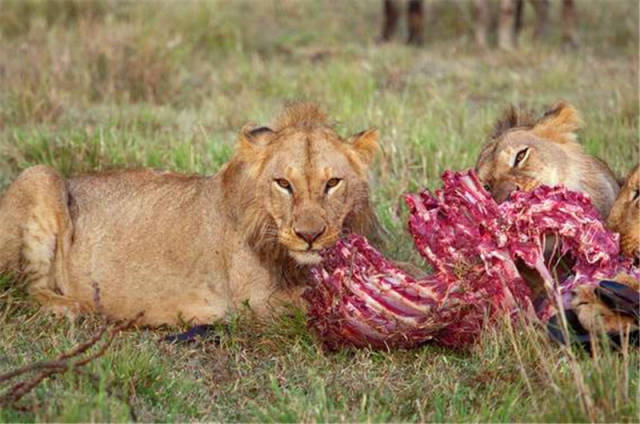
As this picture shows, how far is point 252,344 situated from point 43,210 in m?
1.19

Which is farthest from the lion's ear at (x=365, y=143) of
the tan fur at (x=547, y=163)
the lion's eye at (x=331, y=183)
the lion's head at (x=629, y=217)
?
the lion's head at (x=629, y=217)

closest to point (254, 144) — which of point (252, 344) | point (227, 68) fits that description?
point (252, 344)

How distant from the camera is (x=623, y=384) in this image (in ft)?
10.9

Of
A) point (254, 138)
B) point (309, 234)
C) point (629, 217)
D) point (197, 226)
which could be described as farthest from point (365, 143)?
point (629, 217)

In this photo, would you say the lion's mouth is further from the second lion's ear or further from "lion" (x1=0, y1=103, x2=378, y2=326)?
the second lion's ear

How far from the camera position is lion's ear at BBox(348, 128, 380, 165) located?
457 cm

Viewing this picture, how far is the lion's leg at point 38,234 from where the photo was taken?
5.17 meters

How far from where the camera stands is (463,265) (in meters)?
4.04

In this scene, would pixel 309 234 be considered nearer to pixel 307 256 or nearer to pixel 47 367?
pixel 307 256

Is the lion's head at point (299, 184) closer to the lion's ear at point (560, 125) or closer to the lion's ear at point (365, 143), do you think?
the lion's ear at point (365, 143)

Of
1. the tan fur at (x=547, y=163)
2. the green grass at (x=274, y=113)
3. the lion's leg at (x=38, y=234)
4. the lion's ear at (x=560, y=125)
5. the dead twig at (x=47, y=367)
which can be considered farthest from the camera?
the lion's leg at (x=38, y=234)

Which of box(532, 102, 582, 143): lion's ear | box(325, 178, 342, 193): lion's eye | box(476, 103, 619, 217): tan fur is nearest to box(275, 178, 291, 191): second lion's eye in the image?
box(325, 178, 342, 193): lion's eye

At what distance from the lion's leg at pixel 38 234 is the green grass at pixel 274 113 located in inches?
4.5

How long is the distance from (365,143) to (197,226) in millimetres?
754
